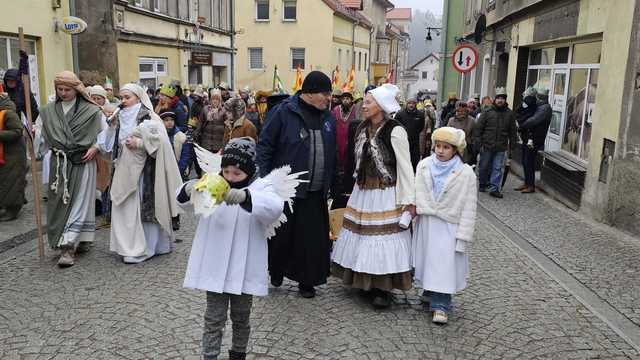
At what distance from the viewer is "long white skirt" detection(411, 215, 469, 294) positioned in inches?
186

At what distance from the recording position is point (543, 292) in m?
5.63

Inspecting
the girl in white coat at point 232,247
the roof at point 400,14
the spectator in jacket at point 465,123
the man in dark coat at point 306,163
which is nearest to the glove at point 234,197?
the girl in white coat at point 232,247

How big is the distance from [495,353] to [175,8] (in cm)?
1869

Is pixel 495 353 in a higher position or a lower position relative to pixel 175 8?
lower

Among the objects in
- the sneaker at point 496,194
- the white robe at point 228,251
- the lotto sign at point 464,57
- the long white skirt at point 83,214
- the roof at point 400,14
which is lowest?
the sneaker at point 496,194

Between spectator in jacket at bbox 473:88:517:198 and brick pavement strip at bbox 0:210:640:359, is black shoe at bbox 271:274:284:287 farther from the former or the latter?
spectator in jacket at bbox 473:88:517:198

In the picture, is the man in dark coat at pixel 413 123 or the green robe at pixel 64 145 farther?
the man in dark coat at pixel 413 123

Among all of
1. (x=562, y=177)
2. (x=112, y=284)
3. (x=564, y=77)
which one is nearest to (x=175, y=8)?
(x=564, y=77)

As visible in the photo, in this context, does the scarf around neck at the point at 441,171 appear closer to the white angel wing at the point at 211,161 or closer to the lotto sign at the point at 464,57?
the white angel wing at the point at 211,161

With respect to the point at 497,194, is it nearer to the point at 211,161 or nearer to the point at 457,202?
the point at 457,202

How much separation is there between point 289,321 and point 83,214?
9.05 ft

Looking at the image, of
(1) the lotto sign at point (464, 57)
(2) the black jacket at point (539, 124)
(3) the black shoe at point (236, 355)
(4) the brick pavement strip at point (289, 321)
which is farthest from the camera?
(1) the lotto sign at point (464, 57)

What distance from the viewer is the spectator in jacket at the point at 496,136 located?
35.0 ft

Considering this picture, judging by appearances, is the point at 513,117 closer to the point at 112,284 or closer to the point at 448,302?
the point at 448,302
